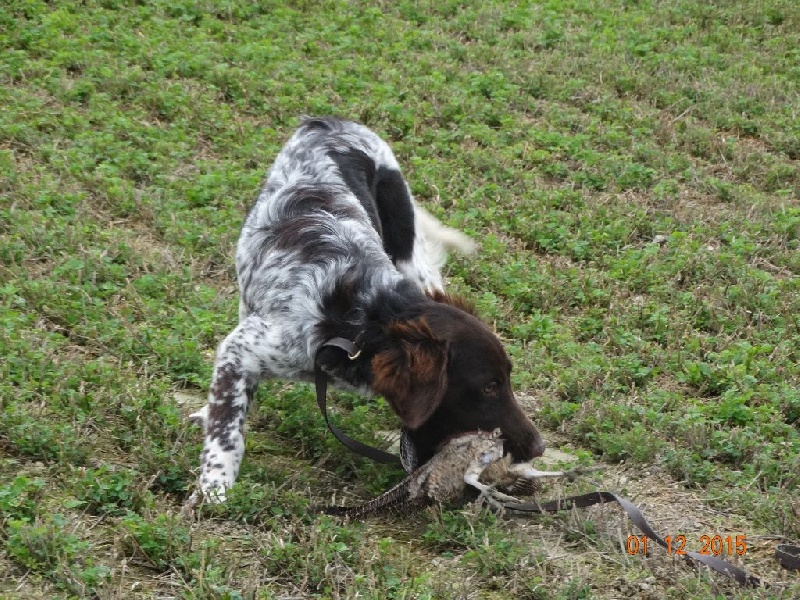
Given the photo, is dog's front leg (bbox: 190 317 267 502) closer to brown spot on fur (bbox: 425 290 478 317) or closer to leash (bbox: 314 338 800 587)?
leash (bbox: 314 338 800 587)

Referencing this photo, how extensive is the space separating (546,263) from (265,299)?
2.58m

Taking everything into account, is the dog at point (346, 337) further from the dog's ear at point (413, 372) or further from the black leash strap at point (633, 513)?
the black leash strap at point (633, 513)

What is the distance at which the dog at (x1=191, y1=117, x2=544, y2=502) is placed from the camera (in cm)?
438

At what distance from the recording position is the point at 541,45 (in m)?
10.4

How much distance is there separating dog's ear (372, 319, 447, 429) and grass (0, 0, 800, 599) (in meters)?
0.43

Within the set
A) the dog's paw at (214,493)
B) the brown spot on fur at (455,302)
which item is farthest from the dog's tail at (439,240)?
the dog's paw at (214,493)

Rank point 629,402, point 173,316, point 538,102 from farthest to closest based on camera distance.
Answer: point 538,102, point 173,316, point 629,402

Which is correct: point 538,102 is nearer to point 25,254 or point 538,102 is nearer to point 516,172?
point 516,172

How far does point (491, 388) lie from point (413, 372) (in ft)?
1.24

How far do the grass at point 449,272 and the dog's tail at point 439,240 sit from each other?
18cm

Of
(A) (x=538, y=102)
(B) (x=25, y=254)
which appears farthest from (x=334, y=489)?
(A) (x=538, y=102)
